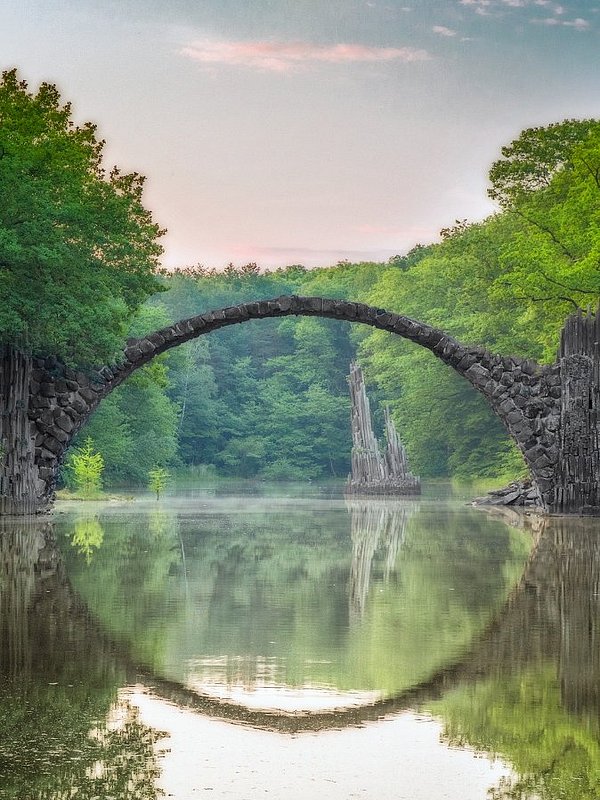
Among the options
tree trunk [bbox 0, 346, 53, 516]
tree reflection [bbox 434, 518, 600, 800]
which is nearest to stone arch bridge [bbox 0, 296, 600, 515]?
tree trunk [bbox 0, 346, 53, 516]

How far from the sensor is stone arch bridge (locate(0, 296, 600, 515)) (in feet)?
93.1

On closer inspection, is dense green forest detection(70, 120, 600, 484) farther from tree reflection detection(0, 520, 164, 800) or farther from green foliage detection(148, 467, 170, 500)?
tree reflection detection(0, 520, 164, 800)

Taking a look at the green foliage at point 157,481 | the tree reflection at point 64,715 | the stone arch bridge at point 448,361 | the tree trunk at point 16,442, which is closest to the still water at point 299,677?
the tree reflection at point 64,715

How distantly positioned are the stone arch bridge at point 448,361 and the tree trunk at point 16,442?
2 centimetres

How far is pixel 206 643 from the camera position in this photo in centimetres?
945

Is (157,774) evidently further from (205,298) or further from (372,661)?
(205,298)

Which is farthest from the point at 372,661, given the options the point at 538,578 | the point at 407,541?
the point at 407,541

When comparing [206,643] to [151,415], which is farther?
[151,415]

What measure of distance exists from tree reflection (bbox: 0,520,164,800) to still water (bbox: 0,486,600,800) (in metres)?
0.02

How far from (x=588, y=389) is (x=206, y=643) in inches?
855

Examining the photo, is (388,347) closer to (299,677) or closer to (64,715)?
(299,677)

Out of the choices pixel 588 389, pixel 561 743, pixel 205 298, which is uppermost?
pixel 205 298

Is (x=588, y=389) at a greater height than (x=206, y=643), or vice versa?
(x=588, y=389)

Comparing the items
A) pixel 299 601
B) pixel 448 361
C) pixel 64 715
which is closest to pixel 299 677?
pixel 64 715
